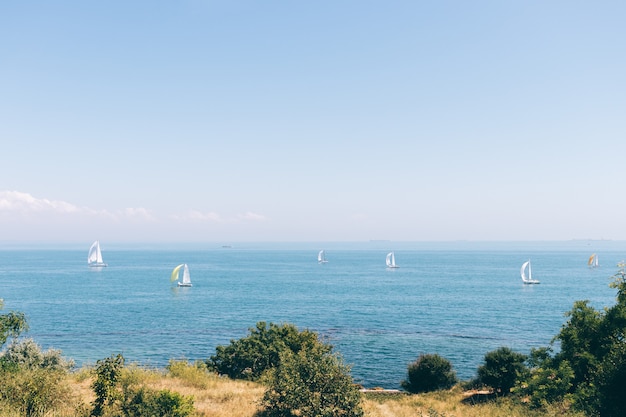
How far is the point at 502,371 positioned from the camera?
3681 cm

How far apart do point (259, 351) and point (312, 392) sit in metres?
18.4

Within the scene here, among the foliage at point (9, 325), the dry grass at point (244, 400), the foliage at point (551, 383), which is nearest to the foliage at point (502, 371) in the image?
the dry grass at point (244, 400)

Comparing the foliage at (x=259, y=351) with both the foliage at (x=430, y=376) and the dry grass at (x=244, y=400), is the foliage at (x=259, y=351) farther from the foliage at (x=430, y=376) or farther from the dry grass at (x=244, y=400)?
the foliage at (x=430, y=376)

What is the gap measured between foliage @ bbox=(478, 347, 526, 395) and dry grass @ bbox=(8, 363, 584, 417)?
5.75ft

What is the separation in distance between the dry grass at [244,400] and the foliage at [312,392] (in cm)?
221

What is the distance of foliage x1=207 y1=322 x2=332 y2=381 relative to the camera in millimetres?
39438

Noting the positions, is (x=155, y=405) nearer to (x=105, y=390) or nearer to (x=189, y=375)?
(x=105, y=390)

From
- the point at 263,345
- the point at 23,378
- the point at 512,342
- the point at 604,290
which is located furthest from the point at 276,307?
the point at 604,290

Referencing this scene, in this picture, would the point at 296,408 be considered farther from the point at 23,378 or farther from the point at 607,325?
the point at 607,325

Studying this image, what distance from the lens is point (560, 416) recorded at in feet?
80.0

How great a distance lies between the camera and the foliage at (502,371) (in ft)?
121

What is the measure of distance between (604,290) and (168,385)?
450 feet

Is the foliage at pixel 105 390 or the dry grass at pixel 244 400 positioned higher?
the foliage at pixel 105 390

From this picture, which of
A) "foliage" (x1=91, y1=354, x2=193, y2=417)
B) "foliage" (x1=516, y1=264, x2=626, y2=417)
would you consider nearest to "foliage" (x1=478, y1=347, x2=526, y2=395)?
"foliage" (x1=516, y1=264, x2=626, y2=417)
